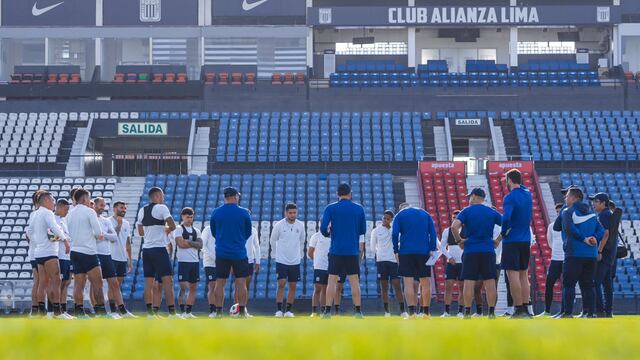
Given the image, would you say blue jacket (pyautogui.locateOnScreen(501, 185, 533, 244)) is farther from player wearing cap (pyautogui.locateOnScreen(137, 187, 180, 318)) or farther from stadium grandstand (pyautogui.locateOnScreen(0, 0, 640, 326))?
stadium grandstand (pyautogui.locateOnScreen(0, 0, 640, 326))

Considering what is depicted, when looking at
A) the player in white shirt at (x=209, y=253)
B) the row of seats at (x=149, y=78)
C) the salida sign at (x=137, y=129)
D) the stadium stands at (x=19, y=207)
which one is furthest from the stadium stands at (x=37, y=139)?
the player in white shirt at (x=209, y=253)

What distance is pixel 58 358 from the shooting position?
96.8 inches

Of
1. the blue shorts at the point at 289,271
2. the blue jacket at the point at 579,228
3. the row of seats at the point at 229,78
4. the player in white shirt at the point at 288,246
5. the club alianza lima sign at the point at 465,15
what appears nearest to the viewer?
the blue jacket at the point at 579,228

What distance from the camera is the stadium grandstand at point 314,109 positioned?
119 ft

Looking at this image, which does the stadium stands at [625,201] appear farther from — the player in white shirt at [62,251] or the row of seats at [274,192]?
the player in white shirt at [62,251]

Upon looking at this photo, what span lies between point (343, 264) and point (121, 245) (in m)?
3.75

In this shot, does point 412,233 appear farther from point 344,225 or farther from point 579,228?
point 579,228

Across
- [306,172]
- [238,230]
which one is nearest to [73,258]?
[238,230]

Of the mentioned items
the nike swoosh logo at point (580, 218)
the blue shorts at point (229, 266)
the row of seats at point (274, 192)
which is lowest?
the blue shorts at point (229, 266)

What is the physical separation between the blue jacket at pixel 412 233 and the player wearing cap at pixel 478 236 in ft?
3.60

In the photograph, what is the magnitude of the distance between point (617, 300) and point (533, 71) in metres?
16.9

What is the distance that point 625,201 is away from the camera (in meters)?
35.8

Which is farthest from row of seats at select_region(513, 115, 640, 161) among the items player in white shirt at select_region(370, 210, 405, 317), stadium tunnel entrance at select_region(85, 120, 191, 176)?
player in white shirt at select_region(370, 210, 405, 317)

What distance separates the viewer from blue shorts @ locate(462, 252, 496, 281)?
13953mm
